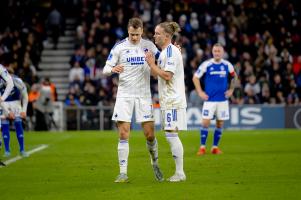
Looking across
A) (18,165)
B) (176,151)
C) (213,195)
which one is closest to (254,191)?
(213,195)

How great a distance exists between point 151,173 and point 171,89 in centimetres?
221

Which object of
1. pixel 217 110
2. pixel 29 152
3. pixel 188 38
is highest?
pixel 188 38

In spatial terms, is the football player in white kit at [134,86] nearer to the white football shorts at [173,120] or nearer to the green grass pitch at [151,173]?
the white football shorts at [173,120]

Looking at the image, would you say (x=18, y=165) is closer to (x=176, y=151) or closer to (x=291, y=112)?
(x=176, y=151)

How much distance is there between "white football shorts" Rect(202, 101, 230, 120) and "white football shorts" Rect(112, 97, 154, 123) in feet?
22.4

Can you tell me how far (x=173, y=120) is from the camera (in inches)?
510

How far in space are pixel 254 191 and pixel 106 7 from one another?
25.1m

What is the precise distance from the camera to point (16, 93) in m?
19.5

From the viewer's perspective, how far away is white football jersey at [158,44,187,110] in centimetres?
1291

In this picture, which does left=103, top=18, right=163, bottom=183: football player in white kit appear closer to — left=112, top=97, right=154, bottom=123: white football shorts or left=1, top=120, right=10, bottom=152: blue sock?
left=112, top=97, right=154, bottom=123: white football shorts

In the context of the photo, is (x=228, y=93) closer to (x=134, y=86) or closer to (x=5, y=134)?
(x=5, y=134)

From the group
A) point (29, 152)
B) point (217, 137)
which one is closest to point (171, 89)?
point (217, 137)

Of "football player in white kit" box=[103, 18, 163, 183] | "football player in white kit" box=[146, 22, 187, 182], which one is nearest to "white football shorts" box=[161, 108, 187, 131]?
"football player in white kit" box=[146, 22, 187, 182]

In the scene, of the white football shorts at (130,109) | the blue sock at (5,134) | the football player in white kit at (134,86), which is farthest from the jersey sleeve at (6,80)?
the white football shorts at (130,109)
